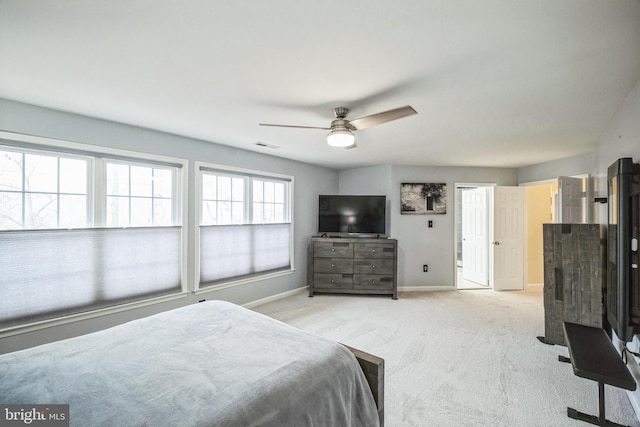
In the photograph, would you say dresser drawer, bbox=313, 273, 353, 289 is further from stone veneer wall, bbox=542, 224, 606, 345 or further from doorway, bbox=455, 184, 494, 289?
stone veneer wall, bbox=542, 224, 606, 345

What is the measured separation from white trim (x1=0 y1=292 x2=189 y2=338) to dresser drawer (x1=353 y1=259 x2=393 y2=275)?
2701 mm

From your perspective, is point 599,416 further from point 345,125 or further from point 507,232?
point 507,232

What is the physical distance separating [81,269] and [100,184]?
859 mm

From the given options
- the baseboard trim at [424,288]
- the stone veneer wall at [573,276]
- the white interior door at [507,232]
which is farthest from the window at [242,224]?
the white interior door at [507,232]

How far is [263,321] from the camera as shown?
6.32 feet

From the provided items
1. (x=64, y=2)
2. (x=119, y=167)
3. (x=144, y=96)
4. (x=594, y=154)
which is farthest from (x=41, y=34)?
(x=594, y=154)

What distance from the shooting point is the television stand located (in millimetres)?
1618

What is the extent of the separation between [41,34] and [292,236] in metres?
3.77

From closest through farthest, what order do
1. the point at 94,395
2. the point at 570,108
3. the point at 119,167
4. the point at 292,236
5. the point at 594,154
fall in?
the point at 94,395
the point at 570,108
the point at 119,167
the point at 594,154
the point at 292,236

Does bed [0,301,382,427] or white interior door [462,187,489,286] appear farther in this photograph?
white interior door [462,187,489,286]

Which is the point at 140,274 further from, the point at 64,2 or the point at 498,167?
the point at 498,167

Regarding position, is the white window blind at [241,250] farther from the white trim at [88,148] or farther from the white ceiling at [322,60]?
the white ceiling at [322,60]

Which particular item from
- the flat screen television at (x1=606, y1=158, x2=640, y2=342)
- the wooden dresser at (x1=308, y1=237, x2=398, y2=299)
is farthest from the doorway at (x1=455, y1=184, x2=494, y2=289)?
the flat screen television at (x1=606, y1=158, x2=640, y2=342)

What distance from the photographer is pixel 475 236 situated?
18.4 feet
